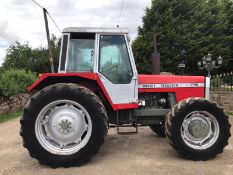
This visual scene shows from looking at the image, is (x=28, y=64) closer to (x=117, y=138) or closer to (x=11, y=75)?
(x=11, y=75)

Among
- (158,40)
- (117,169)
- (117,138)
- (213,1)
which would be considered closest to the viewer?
(117,169)

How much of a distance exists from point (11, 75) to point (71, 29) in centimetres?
1557

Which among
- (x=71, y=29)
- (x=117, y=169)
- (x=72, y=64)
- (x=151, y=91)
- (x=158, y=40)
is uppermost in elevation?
(x=158, y=40)

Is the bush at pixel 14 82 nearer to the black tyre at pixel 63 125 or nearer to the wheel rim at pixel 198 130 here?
the black tyre at pixel 63 125

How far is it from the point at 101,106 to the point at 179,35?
3181 cm

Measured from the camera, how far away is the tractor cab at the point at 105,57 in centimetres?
680

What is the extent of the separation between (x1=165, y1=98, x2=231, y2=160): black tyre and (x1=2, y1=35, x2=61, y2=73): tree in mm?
43685

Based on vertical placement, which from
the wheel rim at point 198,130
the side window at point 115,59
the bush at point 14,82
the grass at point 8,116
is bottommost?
the grass at point 8,116

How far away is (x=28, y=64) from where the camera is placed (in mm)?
50312

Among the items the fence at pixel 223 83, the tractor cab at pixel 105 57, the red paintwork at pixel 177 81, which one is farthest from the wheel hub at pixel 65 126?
the fence at pixel 223 83

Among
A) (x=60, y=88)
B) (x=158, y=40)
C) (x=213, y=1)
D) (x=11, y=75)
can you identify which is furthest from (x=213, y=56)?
(x=60, y=88)

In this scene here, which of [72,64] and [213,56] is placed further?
[213,56]

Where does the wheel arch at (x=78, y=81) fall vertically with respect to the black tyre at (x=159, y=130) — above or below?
above

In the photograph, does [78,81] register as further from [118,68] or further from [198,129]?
[198,129]
